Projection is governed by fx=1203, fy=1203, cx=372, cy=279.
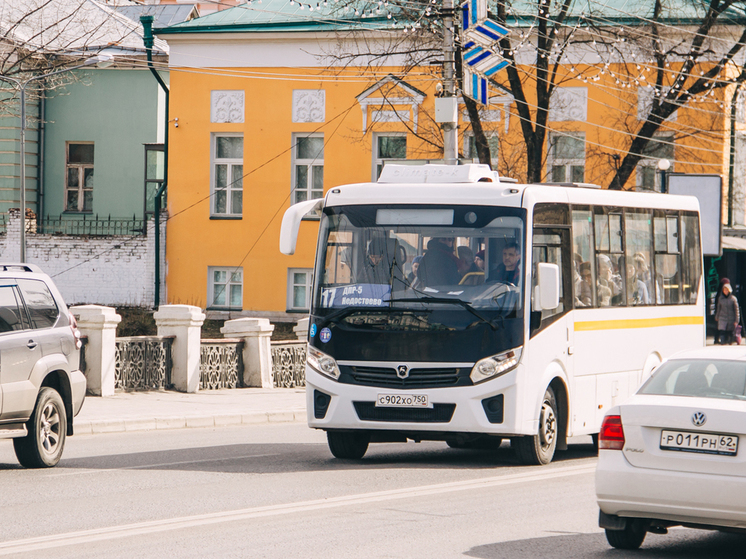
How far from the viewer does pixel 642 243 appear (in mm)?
14164

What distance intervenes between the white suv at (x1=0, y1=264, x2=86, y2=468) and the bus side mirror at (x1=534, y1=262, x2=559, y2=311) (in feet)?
15.5

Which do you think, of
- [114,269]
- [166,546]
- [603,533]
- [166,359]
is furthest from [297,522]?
[114,269]

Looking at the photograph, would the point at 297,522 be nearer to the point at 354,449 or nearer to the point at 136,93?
the point at 354,449

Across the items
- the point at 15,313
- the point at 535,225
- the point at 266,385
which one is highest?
the point at 535,225

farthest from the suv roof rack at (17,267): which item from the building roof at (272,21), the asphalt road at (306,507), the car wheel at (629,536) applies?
the building roof at (272,21)

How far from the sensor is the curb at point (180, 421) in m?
15.6

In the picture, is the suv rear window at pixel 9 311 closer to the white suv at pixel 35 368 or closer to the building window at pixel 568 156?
the white suv at pixel 35 368

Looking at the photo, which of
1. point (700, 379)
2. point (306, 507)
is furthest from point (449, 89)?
point (700, 379)

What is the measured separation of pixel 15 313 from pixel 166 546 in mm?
4724

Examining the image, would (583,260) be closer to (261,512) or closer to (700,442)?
(261,512)

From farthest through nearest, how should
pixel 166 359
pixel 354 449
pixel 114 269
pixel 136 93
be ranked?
1. pixel 136 93
2. pixel 114 269
3. pixel 166 359
4. pixel 354 449

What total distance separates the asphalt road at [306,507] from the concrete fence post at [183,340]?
6.79 meters

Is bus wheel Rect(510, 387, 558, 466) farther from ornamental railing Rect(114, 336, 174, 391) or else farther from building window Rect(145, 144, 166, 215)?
building window Rect(145, 144, 166, 215)

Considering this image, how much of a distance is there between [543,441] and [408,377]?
5.30 ft
